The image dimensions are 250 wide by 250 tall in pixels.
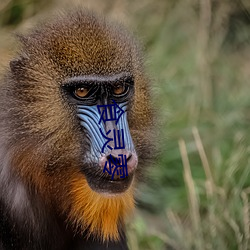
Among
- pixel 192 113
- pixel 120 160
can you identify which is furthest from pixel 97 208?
pixel 192 113

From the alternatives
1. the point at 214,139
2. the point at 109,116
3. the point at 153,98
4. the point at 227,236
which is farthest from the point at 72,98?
the point at 214,139

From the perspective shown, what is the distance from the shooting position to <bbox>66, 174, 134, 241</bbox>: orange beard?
358 centimetres

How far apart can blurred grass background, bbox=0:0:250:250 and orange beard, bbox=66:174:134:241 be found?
15.0 inches

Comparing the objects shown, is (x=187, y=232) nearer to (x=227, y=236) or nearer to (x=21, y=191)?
(x=227, y=236)

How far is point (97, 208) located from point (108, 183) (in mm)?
151

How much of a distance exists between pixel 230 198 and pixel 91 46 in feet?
5.67

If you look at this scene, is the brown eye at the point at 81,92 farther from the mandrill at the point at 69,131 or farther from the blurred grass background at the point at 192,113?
the blurred grass background at the point at 192,113

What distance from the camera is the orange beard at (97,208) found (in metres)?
3.58

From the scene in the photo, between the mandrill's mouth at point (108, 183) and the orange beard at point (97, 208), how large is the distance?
0.03 metres

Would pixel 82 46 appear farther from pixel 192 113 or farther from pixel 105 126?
pixel 192 113

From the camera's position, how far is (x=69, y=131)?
3.63 metres

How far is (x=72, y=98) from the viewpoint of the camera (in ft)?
12.0

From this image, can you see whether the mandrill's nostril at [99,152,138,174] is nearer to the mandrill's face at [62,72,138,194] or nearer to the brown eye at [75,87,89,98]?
the mandrill's face at [62,72,138,194]

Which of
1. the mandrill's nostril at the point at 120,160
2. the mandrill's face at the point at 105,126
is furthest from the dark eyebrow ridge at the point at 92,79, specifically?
the mandrill's nostril at the point at 120,160
